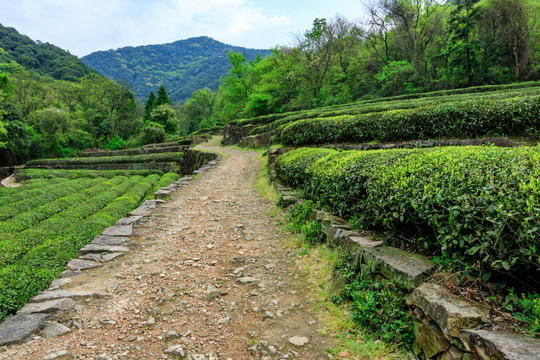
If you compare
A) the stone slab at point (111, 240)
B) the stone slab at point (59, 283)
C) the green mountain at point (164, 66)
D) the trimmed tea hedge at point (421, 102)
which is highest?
the green mountain at point (164, 66)

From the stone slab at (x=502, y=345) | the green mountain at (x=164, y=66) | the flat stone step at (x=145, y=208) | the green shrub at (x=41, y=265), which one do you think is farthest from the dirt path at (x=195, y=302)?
the green mountain at (x=164, y=66)

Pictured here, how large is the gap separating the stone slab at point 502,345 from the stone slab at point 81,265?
15.2 ft

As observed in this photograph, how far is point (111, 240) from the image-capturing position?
4.98 m

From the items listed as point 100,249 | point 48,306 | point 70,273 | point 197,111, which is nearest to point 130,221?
point 100,249

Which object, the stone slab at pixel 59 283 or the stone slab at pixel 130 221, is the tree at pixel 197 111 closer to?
the stone slab at pixel 130 221

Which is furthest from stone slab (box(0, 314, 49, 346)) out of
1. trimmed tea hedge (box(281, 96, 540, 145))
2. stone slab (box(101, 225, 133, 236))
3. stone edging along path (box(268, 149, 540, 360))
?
trimmed tea hedge (box(281, 96, 540, 145))

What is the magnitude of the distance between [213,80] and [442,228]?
126 m

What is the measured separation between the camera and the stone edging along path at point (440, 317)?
165 centimetres

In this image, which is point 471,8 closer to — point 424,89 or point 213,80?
point 424,89

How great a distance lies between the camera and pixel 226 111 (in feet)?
136

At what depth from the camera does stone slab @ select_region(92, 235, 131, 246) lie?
4.88 metres

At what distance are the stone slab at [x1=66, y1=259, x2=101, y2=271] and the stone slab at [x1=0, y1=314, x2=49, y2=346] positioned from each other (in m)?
1.18

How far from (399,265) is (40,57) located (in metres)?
100

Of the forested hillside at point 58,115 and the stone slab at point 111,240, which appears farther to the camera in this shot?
the forested hillside at point 58,115
